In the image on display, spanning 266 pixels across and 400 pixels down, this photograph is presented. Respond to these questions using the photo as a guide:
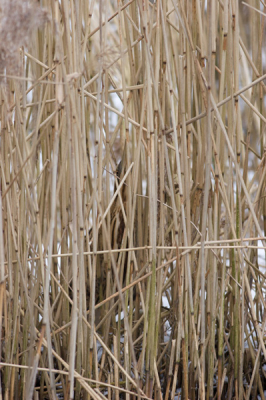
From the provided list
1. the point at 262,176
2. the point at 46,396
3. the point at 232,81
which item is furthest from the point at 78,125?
the point at 46,396

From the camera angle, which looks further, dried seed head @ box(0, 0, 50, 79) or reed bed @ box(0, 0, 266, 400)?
reed bed @ box(0, 0, 266, 400)

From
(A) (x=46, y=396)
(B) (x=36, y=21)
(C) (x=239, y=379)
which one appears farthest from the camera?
(A) (x=46, y=396)

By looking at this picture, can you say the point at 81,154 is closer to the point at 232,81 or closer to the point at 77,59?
the point at 77,59

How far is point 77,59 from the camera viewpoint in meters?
0.92

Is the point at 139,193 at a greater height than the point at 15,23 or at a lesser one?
lesser

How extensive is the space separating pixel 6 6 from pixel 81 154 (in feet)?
1.09

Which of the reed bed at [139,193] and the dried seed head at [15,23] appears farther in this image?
the reed bed at [139,193]

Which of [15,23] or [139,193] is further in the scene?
[139,193]

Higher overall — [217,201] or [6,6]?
[6,6]

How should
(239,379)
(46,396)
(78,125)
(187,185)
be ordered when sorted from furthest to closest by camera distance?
(46,396)
(239,379)
(187,185)
(78,125)

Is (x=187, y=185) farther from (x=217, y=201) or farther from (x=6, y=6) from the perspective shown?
(x=6, y=6)

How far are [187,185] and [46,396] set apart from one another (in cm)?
69

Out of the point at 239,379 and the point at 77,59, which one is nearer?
the point at 77,59

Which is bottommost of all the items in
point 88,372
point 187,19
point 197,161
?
point 88,372
